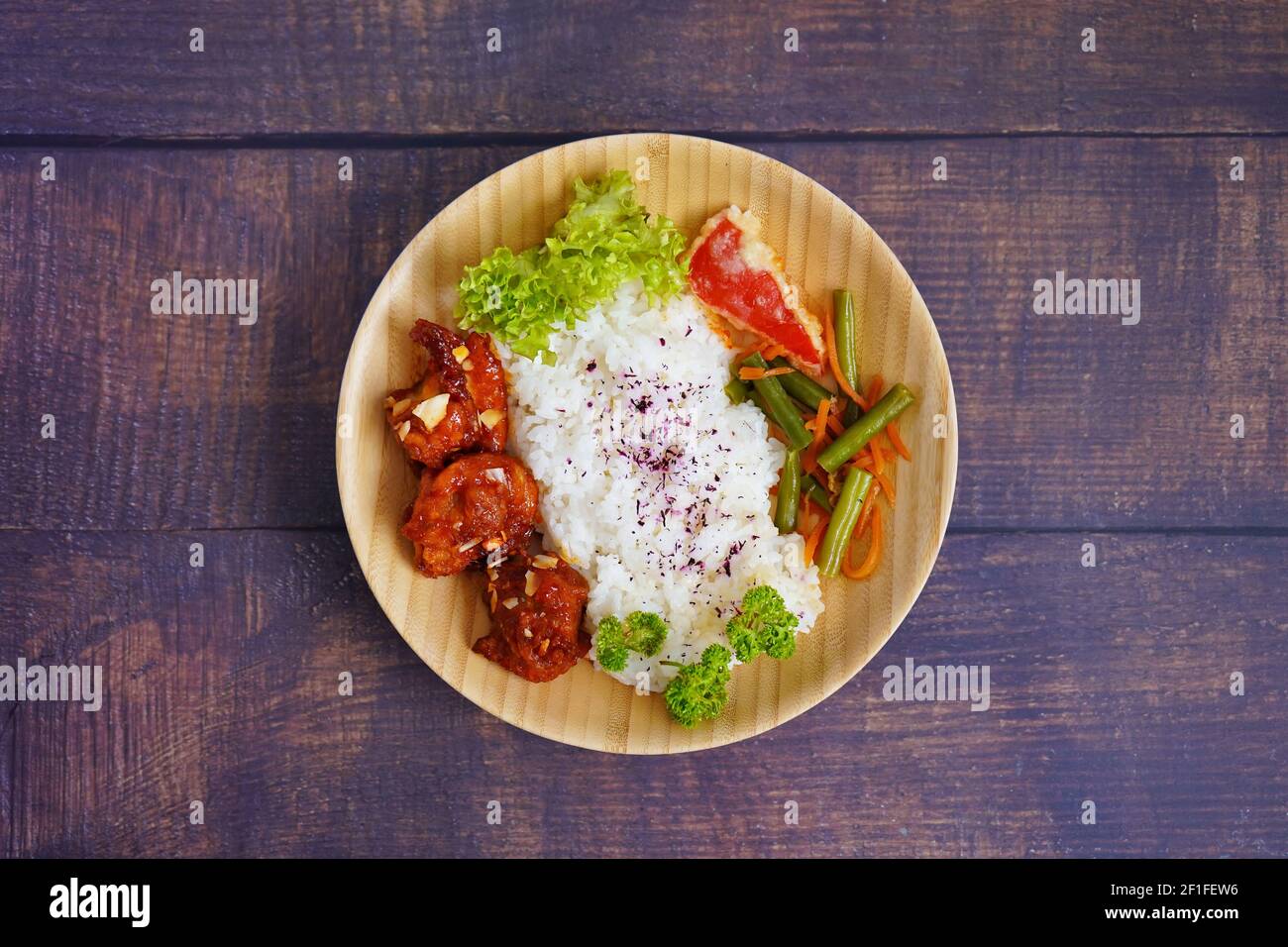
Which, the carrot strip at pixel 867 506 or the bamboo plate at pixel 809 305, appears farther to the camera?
the carrot strip at pixel 867 506

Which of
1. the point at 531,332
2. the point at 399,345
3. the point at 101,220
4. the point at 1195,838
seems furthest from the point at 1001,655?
the point at 101,220

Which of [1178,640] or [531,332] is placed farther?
[1178,640]

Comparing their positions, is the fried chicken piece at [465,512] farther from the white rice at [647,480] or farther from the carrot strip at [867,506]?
the carrot strip at [867,506]

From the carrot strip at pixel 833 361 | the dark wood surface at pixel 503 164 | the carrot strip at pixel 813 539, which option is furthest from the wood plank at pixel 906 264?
the carrot strip at pixel 813 539

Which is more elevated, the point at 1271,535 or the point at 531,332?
the point at 531,332

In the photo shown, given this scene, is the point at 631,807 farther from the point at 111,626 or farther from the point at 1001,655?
the point at 111,626

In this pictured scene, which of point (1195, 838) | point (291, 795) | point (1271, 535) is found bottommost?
point (1195, 838)

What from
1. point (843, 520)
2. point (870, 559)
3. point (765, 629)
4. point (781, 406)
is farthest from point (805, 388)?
point (765, 629)
